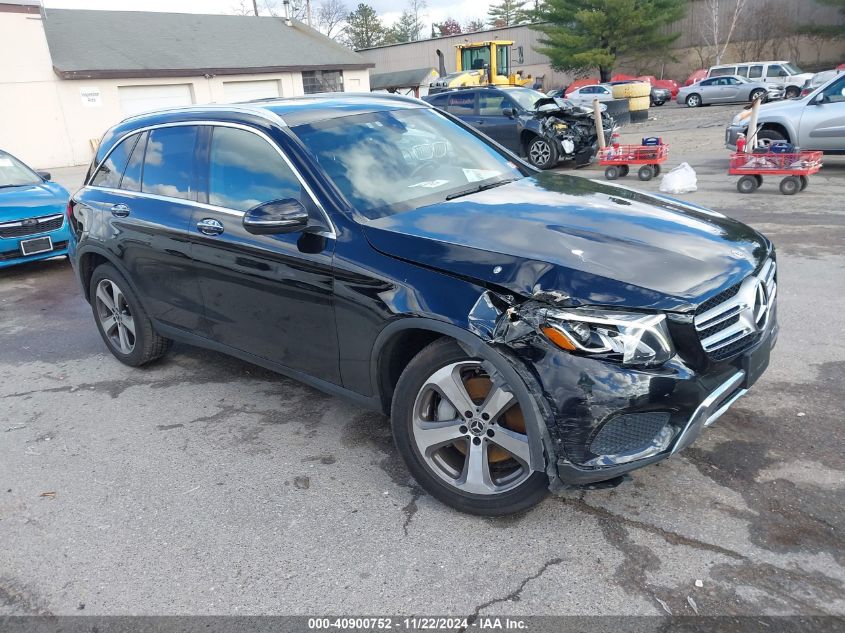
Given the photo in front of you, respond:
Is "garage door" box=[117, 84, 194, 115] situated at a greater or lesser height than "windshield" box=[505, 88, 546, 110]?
greater

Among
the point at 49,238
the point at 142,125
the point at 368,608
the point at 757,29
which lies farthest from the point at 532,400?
the point at 757,29

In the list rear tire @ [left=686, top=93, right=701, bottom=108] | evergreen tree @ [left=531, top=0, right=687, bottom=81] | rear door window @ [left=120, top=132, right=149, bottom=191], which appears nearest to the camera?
rear door window @ [left=120, top=132, right=149, bottom=191]

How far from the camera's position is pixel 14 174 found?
29.9 ft

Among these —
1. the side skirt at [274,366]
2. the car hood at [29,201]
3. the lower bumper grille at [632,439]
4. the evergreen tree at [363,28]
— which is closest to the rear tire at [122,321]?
the side skirt at [274,366]

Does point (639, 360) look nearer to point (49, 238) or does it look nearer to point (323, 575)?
point (323, 575)

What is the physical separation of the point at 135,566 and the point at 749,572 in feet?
8.31

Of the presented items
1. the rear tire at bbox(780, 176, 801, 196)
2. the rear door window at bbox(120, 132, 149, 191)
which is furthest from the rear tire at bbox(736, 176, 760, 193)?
the rear door window at bbox(120, 132, 149, 191)

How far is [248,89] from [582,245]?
30.4 metres

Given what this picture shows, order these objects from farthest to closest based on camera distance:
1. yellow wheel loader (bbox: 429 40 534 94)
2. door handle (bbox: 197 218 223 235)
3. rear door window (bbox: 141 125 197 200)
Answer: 1. yellow wheel loader (bbox: 429 40 534 94)
2. rear door window (bbox: 141 125 197 200)
3. door handle (bbox: 197 218 223 235)

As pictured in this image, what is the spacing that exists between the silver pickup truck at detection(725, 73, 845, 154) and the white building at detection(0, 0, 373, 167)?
72.7 feet

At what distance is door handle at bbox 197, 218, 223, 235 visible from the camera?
390 centimetres

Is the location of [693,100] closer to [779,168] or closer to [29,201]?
[779,168]

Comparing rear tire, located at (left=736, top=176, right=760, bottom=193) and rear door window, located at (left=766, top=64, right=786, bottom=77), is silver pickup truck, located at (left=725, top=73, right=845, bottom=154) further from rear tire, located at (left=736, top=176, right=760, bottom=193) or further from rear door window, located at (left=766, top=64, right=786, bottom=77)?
rear door window, located at (left=766, top=64, right=786, bottom=77)

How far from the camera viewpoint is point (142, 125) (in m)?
4.72
